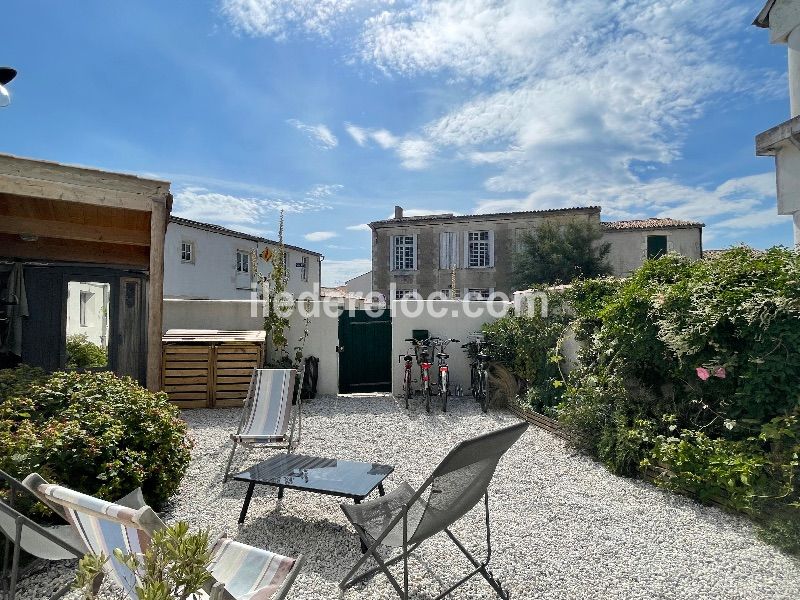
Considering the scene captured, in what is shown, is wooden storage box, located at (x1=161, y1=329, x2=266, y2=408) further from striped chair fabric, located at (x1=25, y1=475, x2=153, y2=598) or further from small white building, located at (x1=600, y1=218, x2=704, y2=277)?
small white building, located at (x1=600, y1=218, x2=704, y2=277)

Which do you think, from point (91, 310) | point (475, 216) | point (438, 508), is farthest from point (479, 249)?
point (438, 508)

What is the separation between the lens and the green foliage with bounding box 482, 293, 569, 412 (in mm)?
6965

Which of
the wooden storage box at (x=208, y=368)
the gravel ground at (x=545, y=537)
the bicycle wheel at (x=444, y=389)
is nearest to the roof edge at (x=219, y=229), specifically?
the wooden storage box at (x=208, y=368)

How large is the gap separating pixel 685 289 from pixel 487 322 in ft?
16.5

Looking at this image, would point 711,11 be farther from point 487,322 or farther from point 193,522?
point 193,522

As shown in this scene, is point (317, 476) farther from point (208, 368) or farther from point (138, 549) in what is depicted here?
point (208, 368)

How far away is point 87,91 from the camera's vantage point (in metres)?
6.48

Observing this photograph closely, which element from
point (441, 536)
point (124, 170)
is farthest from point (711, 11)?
point (124, 170)

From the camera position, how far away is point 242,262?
22.6 meters

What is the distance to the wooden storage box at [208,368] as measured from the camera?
7.56 meters

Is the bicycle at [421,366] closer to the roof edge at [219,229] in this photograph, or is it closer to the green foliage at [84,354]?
the green foliage at [84,354]

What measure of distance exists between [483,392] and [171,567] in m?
7.05

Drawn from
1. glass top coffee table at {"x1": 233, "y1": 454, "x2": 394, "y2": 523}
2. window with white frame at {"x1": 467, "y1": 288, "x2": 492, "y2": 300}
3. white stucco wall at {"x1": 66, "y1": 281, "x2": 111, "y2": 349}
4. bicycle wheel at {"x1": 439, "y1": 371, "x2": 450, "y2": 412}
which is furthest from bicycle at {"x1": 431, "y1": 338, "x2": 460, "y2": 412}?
window with white frame at {"x1": 467, "y1": 288, "x2": 492, "y2": 300}

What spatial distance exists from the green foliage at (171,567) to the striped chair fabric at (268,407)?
134 inches
